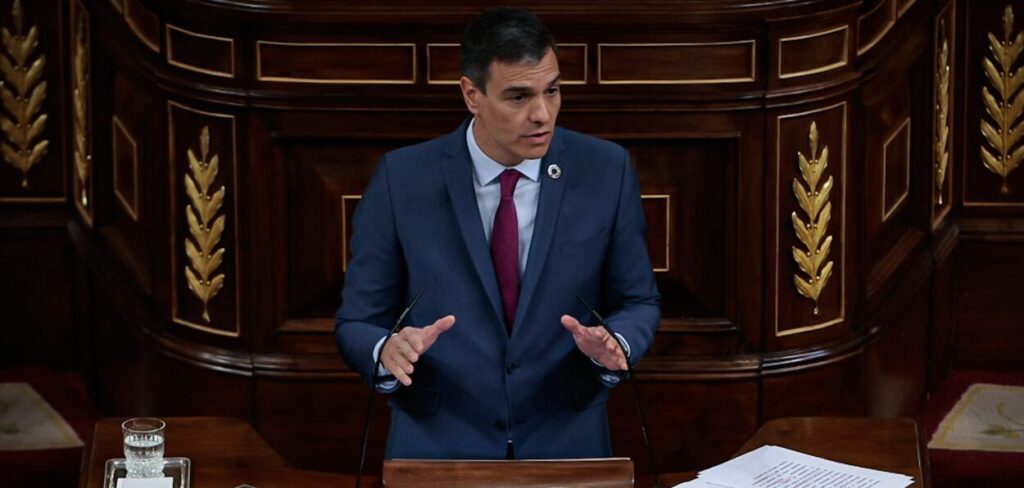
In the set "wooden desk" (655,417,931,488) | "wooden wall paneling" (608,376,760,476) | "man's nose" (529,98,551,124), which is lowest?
"wooden wall paneling" (608,376,760,476)

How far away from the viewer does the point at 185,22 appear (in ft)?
18.3

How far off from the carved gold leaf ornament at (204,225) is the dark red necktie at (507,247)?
2010 millimetres

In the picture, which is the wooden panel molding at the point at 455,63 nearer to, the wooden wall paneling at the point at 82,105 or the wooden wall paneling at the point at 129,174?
the wooden wall paneling at the point at 129,174

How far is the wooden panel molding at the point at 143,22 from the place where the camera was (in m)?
5.71

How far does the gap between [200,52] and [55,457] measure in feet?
4.29

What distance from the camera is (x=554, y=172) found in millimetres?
3797

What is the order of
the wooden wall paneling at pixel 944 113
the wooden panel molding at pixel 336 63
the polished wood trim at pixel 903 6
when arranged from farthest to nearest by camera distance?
the wooden wall paneling at pixel 944 113, the polished wood trim at pixel 903 6, the wooden panel molding at pixel 336 63

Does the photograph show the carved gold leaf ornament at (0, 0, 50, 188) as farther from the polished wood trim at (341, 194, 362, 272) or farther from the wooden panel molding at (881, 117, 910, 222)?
the wooden panel molding at (881, 117, 910, 222)

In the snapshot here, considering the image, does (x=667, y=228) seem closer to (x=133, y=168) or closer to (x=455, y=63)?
(x=455, y=63)

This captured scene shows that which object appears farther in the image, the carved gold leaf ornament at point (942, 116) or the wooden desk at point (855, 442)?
the carved gold leaf ornament at point (942, 116)

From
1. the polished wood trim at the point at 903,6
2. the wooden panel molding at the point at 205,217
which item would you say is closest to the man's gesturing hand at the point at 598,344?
the wooden panel molding at the point at 205,217

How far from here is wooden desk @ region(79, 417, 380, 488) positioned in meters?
3.63

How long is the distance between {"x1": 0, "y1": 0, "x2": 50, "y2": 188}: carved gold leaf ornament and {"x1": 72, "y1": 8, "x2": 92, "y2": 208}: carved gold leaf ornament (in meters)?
0.13

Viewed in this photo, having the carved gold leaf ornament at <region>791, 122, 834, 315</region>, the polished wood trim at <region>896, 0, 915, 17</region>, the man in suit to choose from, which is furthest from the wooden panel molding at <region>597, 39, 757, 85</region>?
the man in suit
